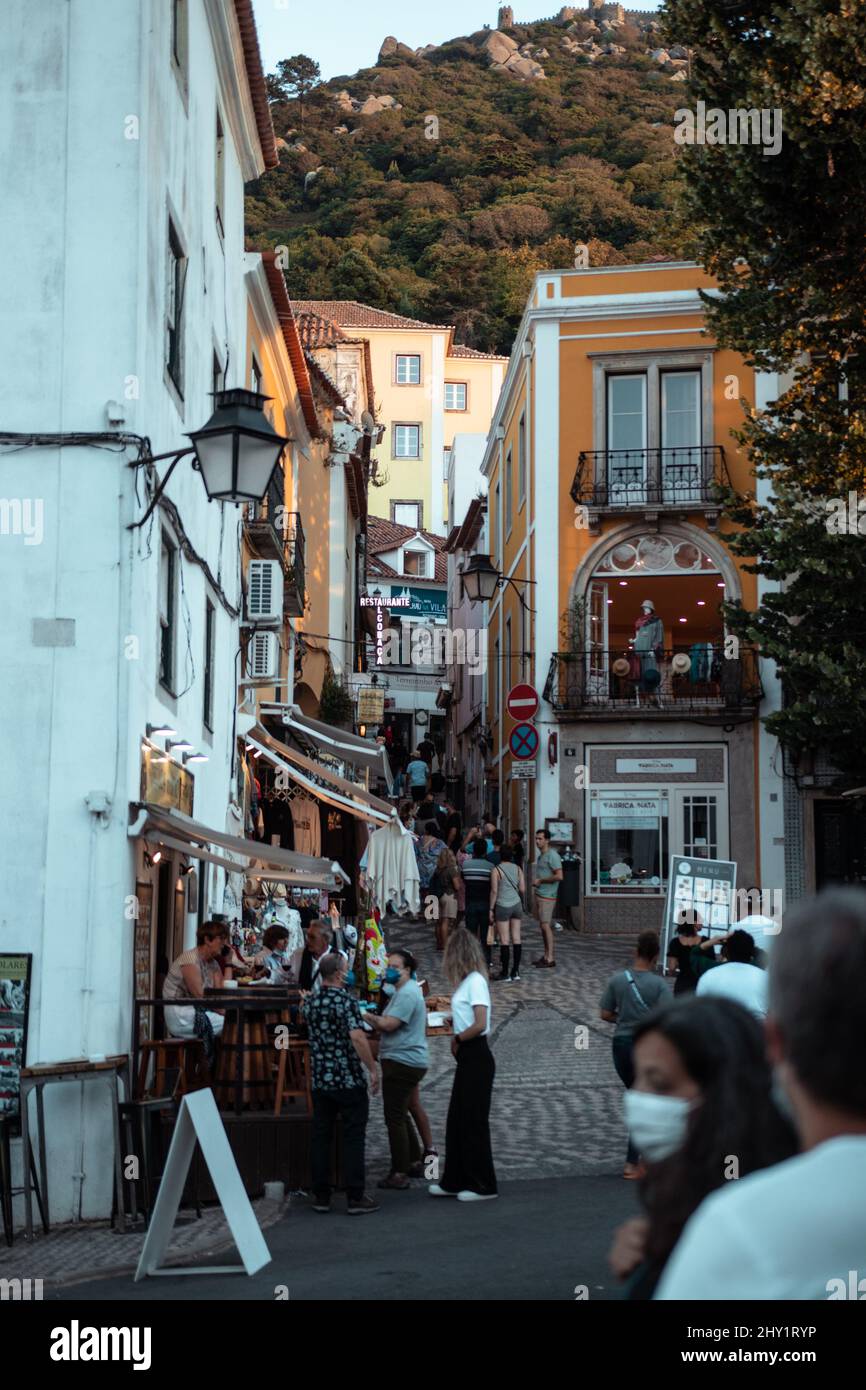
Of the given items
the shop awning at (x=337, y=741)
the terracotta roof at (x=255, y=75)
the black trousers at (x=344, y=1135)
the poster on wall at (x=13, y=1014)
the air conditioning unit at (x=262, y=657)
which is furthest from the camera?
the shop awning at (x=337, y=741)

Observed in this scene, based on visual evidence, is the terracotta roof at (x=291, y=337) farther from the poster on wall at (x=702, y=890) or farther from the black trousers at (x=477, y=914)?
the poster on wall at (x=702, y=890)

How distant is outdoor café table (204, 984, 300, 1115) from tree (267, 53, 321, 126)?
111 meters

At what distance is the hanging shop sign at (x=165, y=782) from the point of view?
12969 millimetres

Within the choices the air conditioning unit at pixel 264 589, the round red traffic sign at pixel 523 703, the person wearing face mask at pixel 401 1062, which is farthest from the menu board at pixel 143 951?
the round red traffic sign at pixel 523 703

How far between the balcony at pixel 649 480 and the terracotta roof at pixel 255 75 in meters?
9.81

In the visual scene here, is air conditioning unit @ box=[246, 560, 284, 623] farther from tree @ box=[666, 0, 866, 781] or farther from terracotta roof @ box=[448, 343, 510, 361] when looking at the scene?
terracotta roof @ box=[448, 343, 510, 361]

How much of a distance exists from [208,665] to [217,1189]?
9.75 m

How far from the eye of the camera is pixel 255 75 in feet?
67.1

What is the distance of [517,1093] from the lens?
52.1 ft

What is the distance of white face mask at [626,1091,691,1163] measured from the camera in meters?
3.29

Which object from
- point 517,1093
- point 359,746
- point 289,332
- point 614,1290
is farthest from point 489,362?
point 614,1290

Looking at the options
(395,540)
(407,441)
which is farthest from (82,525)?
(407,441)

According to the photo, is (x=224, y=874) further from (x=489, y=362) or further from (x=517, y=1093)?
(x=489, y=362)

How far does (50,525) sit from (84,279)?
1895 mm
